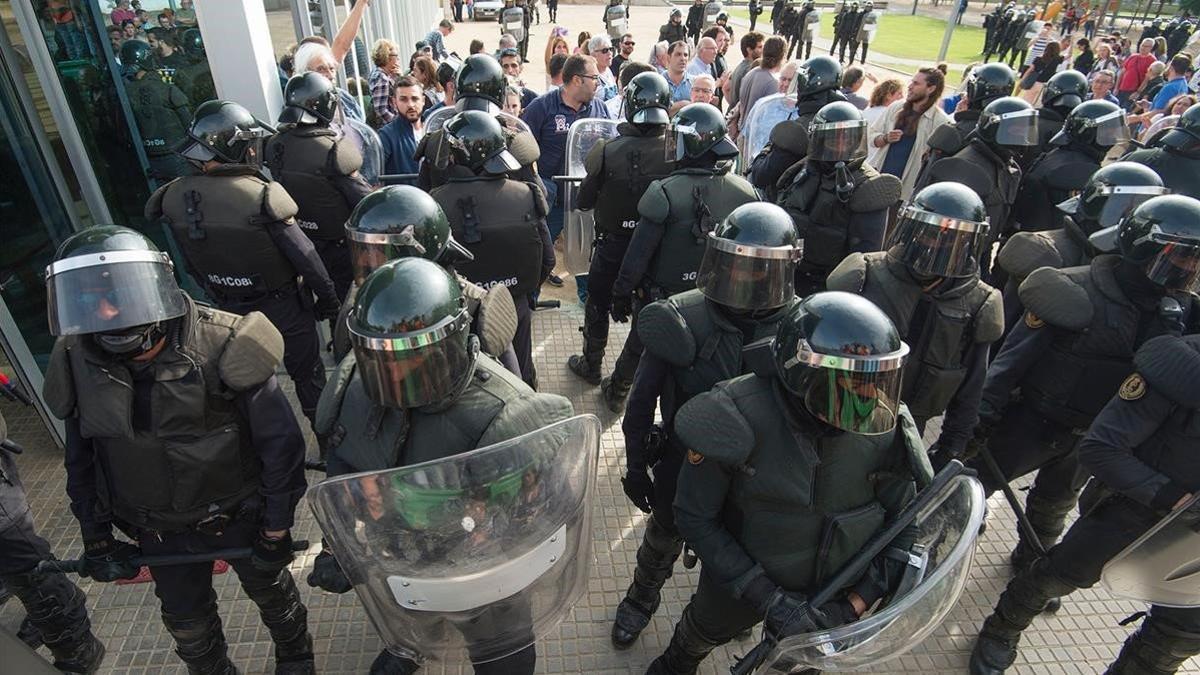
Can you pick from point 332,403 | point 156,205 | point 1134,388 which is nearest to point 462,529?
point 332,403

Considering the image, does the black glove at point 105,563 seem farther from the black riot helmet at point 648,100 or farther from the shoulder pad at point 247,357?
the black riot helmet at point 648,100

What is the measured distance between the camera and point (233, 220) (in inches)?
143

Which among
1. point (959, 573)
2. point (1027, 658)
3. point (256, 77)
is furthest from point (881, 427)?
point (256, 77)

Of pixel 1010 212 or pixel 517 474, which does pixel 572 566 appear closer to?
pixel 517 474

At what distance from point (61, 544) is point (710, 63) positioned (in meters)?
9.45

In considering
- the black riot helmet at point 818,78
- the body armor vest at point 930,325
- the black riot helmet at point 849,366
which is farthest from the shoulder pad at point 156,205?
the black riot helmet at point 818,78

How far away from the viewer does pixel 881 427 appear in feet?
6.47

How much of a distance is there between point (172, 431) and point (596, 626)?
7.13 feet

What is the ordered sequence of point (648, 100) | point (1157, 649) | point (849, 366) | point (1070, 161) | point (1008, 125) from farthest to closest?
point (1070, 161)
point (1008, 125)
point (648, 100)
point (1157, 649)
point (849, 366)

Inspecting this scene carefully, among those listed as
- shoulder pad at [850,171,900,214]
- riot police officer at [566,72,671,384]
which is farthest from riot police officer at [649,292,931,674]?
riot police officer at [566,72,671,384]

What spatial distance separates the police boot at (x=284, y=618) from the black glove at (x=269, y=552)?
0.14 m

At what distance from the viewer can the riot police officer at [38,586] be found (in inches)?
110

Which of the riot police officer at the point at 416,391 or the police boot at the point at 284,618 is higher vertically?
the riot police officer at the point at 416,391

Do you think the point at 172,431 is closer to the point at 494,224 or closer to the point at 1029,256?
the point at 494,224
